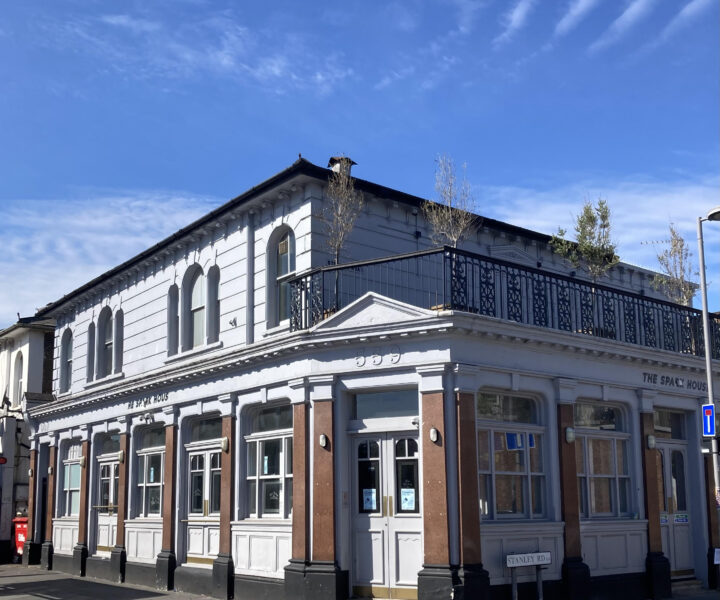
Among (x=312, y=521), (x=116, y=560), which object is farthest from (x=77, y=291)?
(x=312, y=521)

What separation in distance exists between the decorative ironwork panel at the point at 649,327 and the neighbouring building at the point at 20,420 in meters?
18.2

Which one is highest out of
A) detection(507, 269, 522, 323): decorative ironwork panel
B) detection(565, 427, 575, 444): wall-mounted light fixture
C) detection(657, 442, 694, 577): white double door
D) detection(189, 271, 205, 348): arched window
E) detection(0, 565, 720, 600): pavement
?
detection(189, 271, 205, 348): arched window

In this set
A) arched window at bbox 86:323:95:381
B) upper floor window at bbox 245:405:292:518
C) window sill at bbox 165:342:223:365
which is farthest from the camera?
arched window at bbox 86:323:95:381

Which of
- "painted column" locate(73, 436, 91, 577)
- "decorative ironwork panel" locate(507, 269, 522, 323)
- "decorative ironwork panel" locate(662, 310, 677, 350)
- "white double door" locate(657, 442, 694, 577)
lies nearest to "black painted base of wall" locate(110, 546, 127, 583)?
"painted column" locate(73, 436, 91, 577)

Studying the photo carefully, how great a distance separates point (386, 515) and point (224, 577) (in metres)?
4.03

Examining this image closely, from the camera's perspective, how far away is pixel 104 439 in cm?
2273

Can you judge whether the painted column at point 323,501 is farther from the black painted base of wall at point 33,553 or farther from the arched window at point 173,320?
the black painted base of wall at point 33,553

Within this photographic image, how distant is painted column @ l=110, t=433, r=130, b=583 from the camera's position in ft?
66.3

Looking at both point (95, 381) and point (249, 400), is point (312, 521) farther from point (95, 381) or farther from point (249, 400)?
point (95, 381)

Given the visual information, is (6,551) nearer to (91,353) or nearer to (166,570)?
(91,353)

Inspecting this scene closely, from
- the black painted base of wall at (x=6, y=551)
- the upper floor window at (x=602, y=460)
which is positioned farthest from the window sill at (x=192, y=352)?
the black painted base of wall at (x=6, y=551)

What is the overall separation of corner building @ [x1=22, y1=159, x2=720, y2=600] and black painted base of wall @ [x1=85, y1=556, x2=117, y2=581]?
3.1 inches

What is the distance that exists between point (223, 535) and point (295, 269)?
204 inches

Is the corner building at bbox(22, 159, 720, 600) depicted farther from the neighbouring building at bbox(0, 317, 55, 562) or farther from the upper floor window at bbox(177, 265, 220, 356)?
the neighbouring building at bbox(0, 317, 55, 562)
